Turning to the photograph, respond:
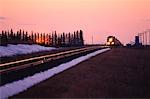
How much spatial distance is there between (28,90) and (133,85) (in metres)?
3.83

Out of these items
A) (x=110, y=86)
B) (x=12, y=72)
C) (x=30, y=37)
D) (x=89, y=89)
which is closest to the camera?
(x=89, y=89)

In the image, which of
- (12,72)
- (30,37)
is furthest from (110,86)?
(30,37)

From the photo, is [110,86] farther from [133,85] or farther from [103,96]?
[103,96]

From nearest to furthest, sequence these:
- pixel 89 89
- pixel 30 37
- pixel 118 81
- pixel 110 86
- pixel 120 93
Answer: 1. pixel 120 93
2. pixel 89 89
3. pixel 110 86
4. pixel 118 81
5. pixel 30 37

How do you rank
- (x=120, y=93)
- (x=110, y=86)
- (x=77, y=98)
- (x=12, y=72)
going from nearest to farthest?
(x=77, y=98) < (x=120, y=93) < (x=110, y=86) < (x=12, y=72)

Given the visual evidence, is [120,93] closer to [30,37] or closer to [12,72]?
[12,72]

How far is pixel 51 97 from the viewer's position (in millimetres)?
10328

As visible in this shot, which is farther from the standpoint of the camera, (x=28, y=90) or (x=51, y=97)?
(x=28, y=90)

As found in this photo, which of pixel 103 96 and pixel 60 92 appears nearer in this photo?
pixel 103 96

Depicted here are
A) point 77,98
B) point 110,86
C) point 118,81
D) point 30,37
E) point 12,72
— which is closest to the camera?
point 77,98

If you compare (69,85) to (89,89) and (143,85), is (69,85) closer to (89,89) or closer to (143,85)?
(89,89)

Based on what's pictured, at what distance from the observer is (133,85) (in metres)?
13.1

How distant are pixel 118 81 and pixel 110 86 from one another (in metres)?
1.49

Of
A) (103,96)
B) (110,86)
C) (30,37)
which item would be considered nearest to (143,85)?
(110,86)
